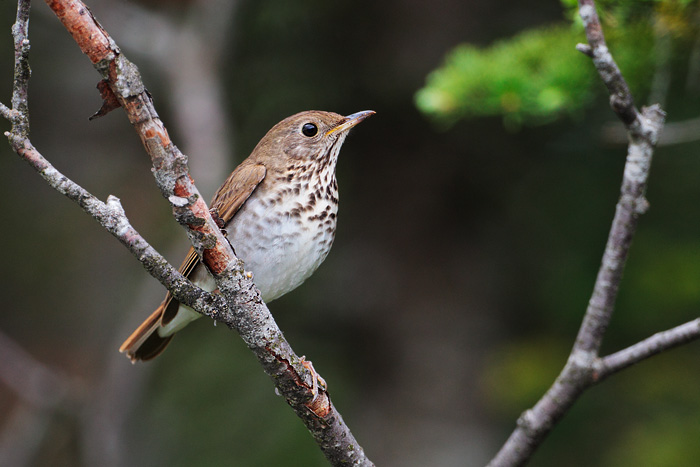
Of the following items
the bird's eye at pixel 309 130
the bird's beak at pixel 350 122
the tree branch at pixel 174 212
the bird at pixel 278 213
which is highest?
the bird's eye at pixel 309 130

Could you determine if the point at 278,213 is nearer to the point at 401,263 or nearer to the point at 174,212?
the point at 174,212

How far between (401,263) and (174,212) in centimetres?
250

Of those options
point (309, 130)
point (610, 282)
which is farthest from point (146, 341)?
point (610, 282)

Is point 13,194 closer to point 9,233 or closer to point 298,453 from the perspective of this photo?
point 9,233

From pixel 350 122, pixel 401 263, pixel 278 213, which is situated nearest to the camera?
pixel 278 213

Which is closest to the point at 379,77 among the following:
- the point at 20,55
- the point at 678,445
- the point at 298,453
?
the point at 298,453

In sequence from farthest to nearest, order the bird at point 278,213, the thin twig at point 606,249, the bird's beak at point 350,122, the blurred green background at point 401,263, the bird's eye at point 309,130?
1. the blurred green background at point 401,263
2. the bird's eye at point 309,130
3. the bird's beak at point 350,122
4. the bird at point 278,213
5. the thin twig at point 606,249

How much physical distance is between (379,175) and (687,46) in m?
1.80

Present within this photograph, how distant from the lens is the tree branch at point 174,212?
4.17ft

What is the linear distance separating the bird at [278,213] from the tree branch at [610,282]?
0.91 m

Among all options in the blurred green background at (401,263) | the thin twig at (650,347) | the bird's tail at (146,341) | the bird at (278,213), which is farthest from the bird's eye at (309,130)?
the thin twig at (650,347)

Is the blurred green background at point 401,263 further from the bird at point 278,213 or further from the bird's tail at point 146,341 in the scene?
the bird's tail at point 146,341

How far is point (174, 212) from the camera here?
1.36 m

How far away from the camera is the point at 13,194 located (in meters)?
4.88
